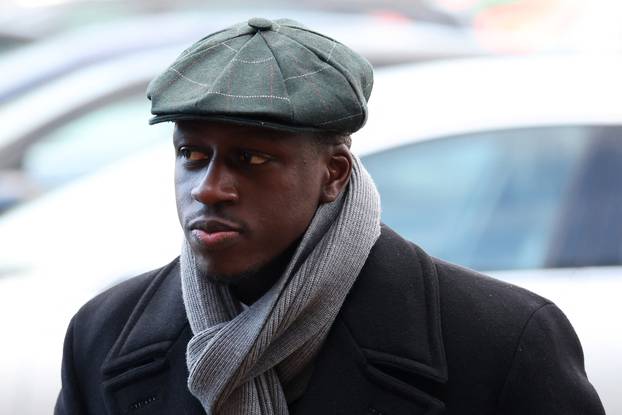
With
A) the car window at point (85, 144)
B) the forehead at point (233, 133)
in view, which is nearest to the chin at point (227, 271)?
the forehead at point (233, 133)

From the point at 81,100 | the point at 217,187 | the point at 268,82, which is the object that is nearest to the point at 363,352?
the point at 217,187

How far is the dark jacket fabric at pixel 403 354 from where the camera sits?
2326mm

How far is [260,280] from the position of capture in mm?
2369

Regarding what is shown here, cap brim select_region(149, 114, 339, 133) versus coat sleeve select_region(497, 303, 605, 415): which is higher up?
cap brim select_region(149, 114, 339, 133)

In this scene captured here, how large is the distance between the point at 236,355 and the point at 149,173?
200 cm

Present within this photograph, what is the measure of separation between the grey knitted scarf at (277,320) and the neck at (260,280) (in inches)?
0.8

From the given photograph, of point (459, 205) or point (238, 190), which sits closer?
point (238, 190)

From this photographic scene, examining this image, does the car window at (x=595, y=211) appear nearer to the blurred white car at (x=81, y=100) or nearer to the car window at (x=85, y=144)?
the blurred white car at (x=81, y=100)

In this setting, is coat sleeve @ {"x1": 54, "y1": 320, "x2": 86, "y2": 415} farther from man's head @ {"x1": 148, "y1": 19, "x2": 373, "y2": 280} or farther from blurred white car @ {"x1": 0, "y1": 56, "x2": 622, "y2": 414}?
blurred white car @ {"x1": 0, "y1": 56, "x2": 622, "y2": 414}

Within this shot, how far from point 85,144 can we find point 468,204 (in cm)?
483

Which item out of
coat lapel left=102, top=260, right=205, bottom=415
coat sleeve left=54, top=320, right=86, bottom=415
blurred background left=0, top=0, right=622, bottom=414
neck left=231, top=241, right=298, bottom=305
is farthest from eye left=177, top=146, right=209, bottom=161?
blurred background left=0, top=0, right=622, bottom=414

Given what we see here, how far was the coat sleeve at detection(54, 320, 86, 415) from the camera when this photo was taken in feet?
8.40

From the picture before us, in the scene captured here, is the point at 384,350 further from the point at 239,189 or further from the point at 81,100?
the point at 81,100

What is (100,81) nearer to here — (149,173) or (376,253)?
(149,173)
